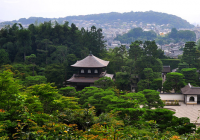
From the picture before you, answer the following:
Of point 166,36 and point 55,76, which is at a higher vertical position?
point 166,36

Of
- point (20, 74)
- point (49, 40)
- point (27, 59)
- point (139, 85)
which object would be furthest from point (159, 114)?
point (49, 40)

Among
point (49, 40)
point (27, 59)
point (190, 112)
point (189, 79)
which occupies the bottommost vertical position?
point (190, 112)

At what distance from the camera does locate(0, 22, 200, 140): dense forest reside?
8.47m

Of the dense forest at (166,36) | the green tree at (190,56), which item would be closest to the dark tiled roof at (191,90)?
the green tree at (190,56)

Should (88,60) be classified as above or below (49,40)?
below

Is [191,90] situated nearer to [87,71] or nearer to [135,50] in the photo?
[135,50]

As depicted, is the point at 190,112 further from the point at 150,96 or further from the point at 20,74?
the point at 20,74

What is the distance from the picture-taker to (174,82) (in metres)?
25.5

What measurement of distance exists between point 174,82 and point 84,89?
1097cm

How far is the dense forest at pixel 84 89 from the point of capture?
27.8ft

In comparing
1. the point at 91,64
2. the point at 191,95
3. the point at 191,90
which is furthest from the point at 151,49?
the point at 91,64

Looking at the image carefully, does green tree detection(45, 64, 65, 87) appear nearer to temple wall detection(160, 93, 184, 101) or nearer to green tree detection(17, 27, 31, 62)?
green tree detection(17, 27, 31, 62)

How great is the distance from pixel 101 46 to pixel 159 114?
944 inches

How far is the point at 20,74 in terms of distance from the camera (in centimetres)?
2455
